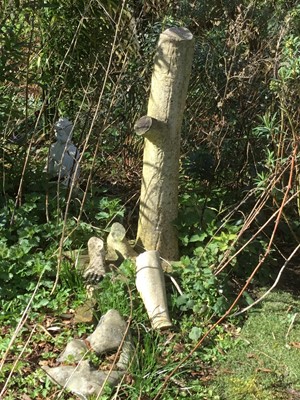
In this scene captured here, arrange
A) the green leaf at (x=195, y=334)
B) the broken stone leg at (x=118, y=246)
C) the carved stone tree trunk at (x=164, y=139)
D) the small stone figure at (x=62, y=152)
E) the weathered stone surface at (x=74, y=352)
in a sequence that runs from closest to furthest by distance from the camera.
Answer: the weathered stone surface at (x=74, y=352)
the green leaf at (x=195, y=334)
the carved stone tree trunk at (x=164, y=139)
the broken stone leg at (x=118, y=246)
the small stone figure at (x=62, y=152)

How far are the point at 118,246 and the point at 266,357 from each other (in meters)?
1.36

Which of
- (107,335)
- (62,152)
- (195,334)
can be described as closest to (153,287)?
(195,334)

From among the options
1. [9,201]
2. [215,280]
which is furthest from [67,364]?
[9,201]

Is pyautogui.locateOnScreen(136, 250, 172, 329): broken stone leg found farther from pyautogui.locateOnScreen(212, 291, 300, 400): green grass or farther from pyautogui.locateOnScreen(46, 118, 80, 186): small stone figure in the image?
pyautogui.locateOnScreen(46, 118, 80, 186): small stone figure

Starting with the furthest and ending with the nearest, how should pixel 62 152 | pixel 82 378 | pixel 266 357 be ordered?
pixel 62 152 < pixel 266 357 < pixel 82 378

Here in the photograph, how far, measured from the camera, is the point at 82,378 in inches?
156

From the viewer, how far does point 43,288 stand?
4793 millimetres

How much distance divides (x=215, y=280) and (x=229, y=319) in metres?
0.29

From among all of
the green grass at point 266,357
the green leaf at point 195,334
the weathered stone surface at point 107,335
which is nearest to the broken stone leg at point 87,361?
the weathered stone surface at point 107,335

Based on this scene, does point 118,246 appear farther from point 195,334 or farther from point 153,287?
point 195,334

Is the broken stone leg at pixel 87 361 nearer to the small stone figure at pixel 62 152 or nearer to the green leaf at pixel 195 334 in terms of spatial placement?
the green leaf at pixel 195 334

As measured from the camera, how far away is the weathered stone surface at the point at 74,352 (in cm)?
418

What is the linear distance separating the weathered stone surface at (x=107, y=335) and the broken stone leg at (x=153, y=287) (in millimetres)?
303

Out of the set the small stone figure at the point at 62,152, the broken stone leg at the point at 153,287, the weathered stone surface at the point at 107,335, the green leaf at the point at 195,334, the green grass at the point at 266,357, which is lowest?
the green grass at the point at 266,357
